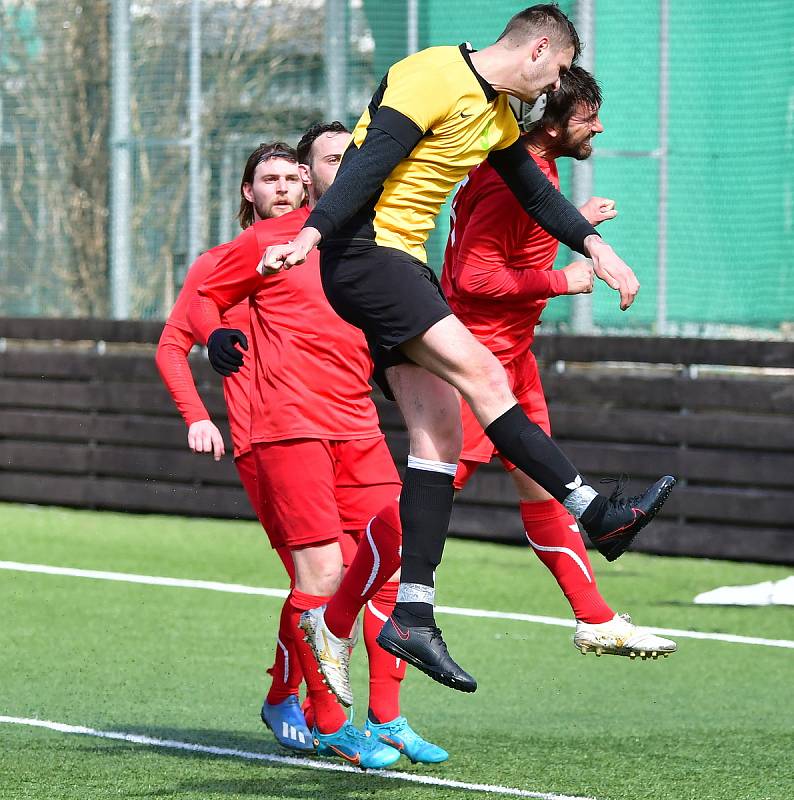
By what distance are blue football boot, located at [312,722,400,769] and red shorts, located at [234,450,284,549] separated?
0.72m

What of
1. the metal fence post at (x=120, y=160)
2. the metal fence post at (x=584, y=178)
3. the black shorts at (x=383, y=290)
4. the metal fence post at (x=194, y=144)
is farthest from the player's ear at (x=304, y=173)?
the metal fence post at (x=120, y=160)

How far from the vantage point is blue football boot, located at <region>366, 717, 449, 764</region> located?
6.17 metres

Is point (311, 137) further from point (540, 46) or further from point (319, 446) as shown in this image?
point (540, 46)

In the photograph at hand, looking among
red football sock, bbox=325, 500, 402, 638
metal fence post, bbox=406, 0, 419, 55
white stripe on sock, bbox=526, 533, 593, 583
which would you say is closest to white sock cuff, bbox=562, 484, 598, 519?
red football sock, bbox=325, 500, 402, 638

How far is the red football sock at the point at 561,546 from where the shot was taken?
6156 millimetres

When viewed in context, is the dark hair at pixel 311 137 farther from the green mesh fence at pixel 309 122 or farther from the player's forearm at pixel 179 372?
the green mesh fence at pixel 309 122

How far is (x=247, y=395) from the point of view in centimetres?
685

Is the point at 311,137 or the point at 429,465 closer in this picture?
the point at 429,465

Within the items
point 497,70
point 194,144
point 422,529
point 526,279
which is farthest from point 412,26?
point 422,529

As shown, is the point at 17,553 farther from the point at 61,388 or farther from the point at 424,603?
the point at 424,603

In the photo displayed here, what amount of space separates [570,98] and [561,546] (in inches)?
63.4

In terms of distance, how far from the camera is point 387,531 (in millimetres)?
5926

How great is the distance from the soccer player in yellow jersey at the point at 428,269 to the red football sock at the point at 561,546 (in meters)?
0.88

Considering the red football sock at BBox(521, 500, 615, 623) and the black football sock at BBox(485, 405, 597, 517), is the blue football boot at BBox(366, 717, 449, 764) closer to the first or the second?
the red football sock at BBox(521, 500, 615, 623)
